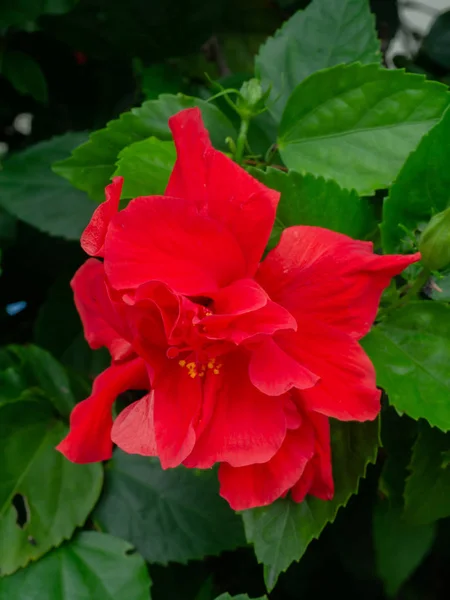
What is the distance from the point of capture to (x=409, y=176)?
447 mm

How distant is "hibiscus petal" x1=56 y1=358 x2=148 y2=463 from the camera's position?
0.43m

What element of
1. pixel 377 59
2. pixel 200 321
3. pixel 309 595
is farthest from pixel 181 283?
pixel 309 595

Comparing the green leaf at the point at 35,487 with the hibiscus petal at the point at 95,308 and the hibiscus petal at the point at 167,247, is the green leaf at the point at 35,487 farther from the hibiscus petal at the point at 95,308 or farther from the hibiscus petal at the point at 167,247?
the hibiscus petal at the point at 167,247

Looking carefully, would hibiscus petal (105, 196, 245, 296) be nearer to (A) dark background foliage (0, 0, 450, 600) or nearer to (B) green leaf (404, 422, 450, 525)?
(B) green leaf (404, 422, 450, 525)

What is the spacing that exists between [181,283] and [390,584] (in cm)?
53

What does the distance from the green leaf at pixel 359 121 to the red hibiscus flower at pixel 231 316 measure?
114 mm

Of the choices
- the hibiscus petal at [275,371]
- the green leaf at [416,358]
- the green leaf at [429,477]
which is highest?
the hibiscus petal at [275,371]

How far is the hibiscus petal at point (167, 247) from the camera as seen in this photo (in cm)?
37

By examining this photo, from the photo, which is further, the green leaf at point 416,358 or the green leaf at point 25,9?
the green leaf at point 25,9

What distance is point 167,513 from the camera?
25.0 inches

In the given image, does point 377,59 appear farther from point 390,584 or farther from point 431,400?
point 390,584

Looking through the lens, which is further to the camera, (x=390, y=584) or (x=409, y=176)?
(x=390, y=584)

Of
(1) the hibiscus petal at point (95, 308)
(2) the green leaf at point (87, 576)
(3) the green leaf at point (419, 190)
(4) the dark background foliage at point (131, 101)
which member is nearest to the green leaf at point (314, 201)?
(3) the green leaf at point (419, 190)

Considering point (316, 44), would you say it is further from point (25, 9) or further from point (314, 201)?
point (25, 9)
